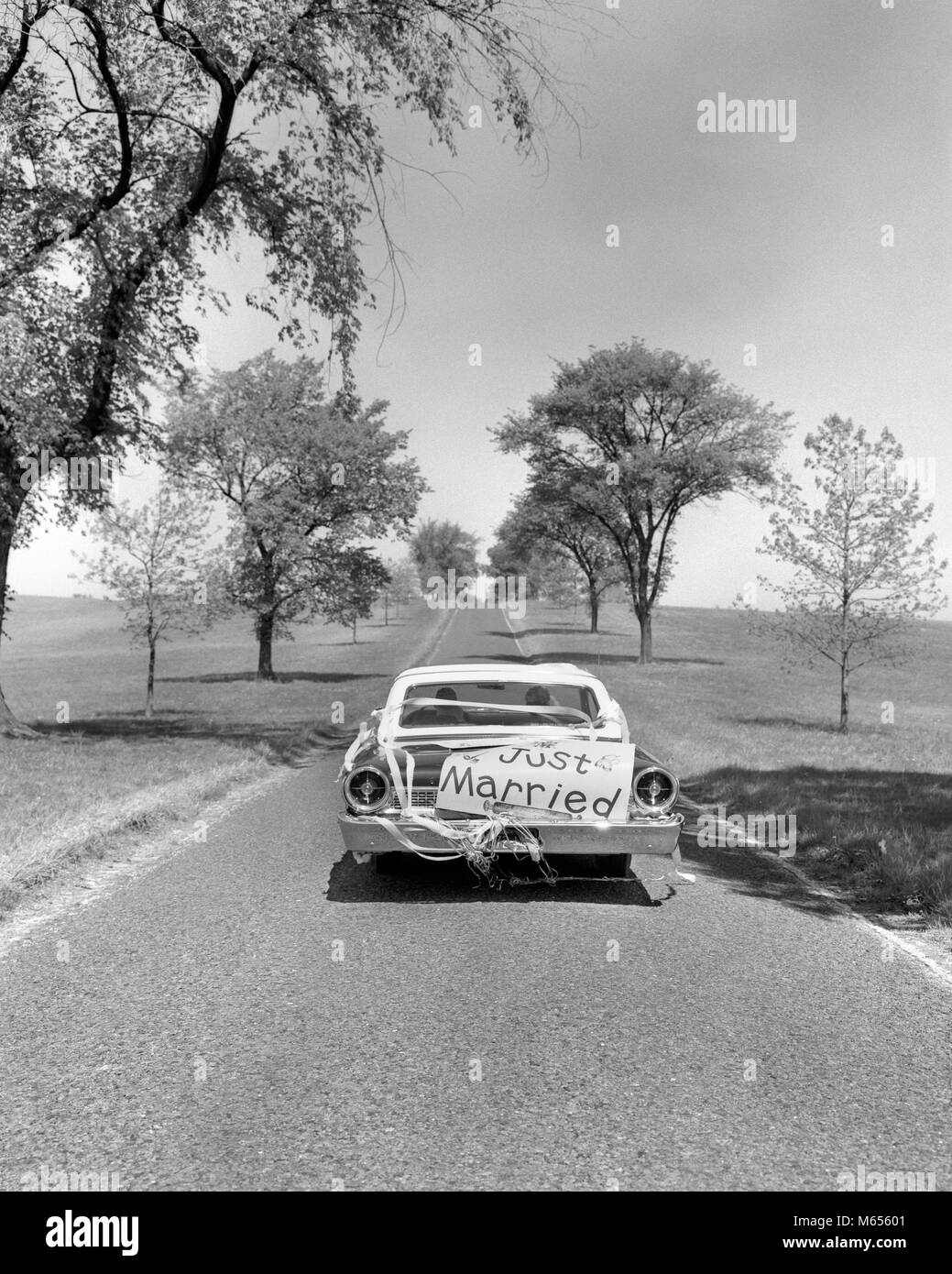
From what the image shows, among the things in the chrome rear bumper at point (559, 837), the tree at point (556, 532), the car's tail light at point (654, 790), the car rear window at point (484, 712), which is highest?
the tree at point (556, 532)

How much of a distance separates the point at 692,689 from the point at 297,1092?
2666 cm

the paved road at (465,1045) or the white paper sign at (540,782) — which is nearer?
the paved road at (465,1045)

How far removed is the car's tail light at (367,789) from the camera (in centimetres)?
562

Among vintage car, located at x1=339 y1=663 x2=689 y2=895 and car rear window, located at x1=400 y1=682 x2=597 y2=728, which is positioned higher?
car rear window, located at x1=400 y1=682 x2=597 y2=728

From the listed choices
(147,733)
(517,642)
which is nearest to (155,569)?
(147,733)

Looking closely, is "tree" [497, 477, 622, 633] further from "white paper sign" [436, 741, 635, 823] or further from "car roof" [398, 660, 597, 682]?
"white paper sign" [436, 741, 635, 823]

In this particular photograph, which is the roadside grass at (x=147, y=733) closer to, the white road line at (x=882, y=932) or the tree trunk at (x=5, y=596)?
the tree trunk at (x=5, y=596)

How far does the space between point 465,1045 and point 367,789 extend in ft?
7.41

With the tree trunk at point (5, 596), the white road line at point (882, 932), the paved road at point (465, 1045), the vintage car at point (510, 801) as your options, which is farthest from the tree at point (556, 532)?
the paved road at point (465, 1045)

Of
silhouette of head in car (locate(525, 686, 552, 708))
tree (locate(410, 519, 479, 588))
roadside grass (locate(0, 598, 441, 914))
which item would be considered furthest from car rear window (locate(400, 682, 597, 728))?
tree (locate(410, 519, 479, 588))

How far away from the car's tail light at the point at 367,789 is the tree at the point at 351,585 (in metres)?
27.0

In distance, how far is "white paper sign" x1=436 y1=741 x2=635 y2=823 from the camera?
552 centimetres

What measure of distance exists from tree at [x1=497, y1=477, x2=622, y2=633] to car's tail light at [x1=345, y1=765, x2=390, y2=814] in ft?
98.7
